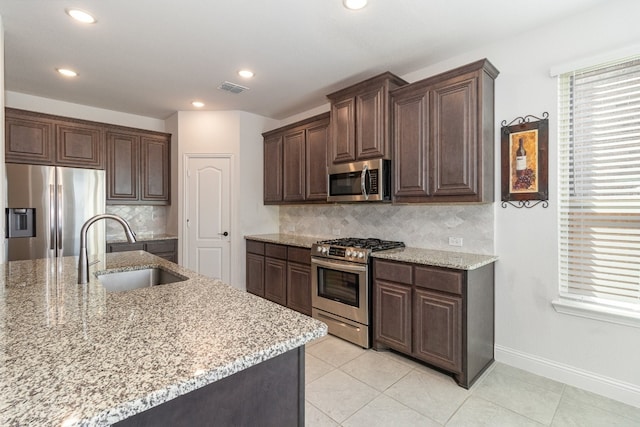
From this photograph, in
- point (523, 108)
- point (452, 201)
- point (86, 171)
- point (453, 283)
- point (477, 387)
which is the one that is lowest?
point (477, 387)

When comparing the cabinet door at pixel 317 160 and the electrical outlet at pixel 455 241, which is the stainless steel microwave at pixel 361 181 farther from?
the electrical outlet at pixel 455 241

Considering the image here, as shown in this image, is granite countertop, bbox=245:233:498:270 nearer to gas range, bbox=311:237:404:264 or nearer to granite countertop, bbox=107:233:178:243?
gas range, bbox=311:237:404:264

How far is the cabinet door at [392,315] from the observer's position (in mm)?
2596

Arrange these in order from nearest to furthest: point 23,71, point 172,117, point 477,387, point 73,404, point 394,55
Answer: point 73,404, point 477,387, point 394,55, point 23,71, point 172,117

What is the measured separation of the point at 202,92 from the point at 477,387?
13.1 feet

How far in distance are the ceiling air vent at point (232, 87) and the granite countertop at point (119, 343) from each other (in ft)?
8.70

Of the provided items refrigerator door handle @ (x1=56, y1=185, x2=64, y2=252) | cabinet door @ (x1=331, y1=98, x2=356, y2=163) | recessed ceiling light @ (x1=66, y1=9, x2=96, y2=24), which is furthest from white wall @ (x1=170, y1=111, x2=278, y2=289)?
recessed ceiling light @ (x1=66, y1=9, x2=96, y2=24)

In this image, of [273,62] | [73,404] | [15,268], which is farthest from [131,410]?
[273,62]

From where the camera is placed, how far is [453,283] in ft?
7.57

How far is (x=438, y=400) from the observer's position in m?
2.13

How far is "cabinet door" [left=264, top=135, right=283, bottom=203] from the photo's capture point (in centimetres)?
440

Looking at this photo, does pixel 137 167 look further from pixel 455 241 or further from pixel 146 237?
pixel 455 241

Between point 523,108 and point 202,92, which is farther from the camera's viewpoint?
point 202,92

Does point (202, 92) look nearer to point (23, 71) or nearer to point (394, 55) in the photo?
point (23, 71)
